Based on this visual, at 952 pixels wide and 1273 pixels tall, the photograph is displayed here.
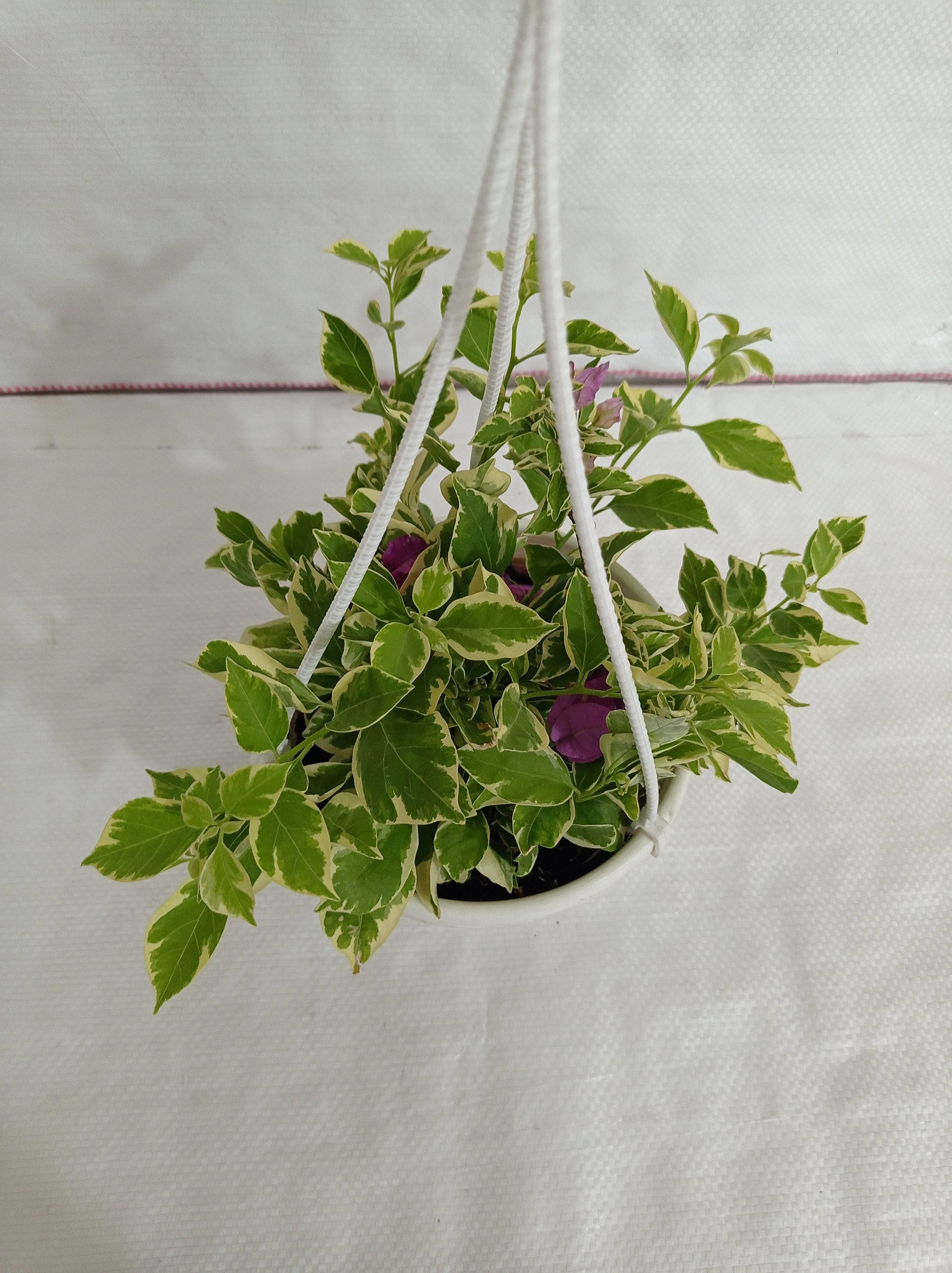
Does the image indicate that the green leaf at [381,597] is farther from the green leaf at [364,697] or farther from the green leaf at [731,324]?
the green leaf at [731,324]

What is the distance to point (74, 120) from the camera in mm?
725

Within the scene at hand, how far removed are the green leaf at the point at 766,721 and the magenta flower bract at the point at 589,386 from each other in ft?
0.60

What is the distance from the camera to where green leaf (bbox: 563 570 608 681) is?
0.44 metres

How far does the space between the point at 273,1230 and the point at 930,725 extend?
29.7 inches

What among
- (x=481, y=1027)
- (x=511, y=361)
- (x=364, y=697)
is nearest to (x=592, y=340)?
(x=511, y=361)

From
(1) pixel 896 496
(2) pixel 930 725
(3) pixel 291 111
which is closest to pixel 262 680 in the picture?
(3) pixel 291 111

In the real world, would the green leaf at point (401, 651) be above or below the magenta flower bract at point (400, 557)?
above

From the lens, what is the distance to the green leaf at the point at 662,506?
18.4 inches

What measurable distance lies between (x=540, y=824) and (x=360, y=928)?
12 centimetres

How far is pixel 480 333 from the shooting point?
50 centimetres

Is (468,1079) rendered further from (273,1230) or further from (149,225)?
(149,225)

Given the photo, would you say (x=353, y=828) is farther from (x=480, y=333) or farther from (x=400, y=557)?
(x=480, y=333)

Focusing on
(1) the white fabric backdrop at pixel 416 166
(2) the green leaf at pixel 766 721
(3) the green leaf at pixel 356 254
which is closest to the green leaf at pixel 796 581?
(2) the green leaf at pixel 766 721

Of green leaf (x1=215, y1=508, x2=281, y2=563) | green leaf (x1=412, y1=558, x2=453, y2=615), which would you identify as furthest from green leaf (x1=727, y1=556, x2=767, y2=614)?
green leaf (x1=215, y1=508, x2=281, y2=563)
